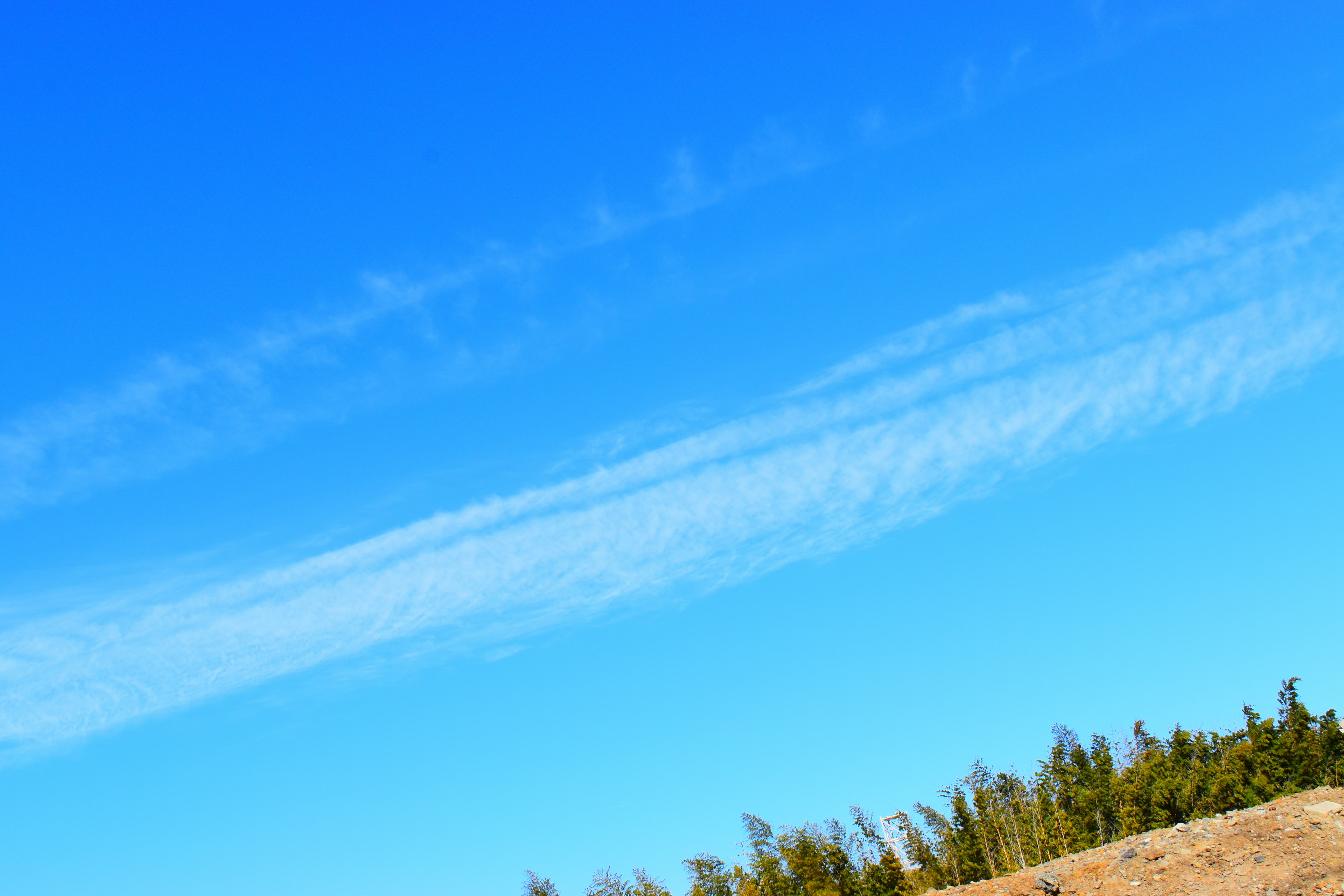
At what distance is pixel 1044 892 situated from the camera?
34469 mm

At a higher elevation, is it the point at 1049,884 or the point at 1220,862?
the point at 1049,884

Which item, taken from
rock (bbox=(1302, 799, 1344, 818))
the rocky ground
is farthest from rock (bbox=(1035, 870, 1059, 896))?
rock (bbox=(1302, 799, 1344, 818))

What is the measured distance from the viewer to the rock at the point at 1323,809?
36344 mm

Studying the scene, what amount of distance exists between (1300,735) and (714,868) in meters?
46.9

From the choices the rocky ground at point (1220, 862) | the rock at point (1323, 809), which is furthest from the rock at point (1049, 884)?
the rock at point (1323, 809)

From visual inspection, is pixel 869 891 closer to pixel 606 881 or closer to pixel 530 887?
pixel 606 881

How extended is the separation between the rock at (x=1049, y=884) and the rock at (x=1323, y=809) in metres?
10.5

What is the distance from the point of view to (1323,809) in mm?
36750

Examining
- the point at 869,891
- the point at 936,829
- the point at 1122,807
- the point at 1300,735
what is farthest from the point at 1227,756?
the point at 869,891

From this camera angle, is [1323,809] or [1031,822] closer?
[1323,809]

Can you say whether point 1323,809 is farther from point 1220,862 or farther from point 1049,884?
point 1049,884

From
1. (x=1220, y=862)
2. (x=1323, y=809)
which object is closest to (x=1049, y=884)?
(x=1220, y=862)

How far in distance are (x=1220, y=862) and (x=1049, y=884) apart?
586cm

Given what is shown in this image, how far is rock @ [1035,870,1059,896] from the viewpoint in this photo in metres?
34.4
